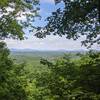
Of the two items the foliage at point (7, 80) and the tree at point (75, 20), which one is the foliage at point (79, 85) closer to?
the tree at point (75, 20)

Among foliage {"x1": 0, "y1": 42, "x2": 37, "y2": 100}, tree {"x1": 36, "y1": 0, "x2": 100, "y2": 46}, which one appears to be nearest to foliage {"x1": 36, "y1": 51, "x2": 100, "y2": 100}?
tree {"x1": 36, "y1": 0, "x2": 100, "y2": 46}

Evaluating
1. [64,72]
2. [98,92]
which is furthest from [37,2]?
[98,92]

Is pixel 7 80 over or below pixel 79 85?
below

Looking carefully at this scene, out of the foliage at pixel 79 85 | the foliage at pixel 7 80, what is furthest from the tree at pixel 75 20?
the foliage at pixel 7 80

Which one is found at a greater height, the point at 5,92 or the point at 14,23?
the point at 14,23

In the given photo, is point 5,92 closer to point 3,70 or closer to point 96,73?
point 3,70

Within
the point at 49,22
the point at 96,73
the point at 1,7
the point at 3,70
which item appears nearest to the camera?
the point at 96,73

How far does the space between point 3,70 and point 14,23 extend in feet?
21.4

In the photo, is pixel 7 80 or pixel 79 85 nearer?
pixel 79 85

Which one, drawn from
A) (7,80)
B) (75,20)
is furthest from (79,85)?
(7,80)

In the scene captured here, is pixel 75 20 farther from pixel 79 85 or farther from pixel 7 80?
pixel 7 80

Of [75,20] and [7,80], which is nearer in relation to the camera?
[75,20]

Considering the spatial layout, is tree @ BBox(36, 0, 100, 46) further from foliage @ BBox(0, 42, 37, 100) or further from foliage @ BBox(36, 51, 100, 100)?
foliage @ BBox(0, 42, 37, 100)

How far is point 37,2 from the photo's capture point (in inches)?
1396
